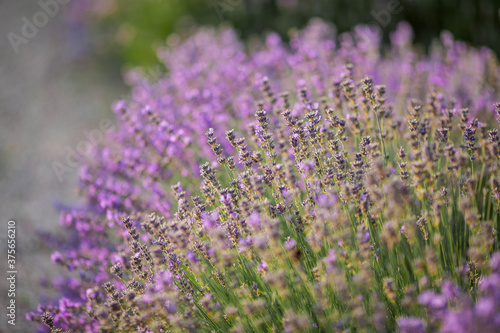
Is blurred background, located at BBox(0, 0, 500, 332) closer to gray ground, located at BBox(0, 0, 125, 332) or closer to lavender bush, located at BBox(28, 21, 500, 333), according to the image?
gray ground, located at BBox(0, 0, 125, 332)

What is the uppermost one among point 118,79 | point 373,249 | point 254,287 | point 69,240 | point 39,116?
point 373,249

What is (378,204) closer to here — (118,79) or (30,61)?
(118,79)

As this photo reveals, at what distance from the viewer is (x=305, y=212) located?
1.95m

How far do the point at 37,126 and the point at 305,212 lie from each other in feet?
22.8

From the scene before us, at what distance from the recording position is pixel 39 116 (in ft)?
25.7

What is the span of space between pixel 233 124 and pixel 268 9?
12.8 feet

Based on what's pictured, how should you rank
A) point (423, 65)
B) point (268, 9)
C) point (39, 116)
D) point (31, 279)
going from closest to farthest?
point (31, 279) < point (423, 65) < point (268, 9) < point (39, 116)

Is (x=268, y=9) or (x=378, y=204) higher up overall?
(x=378, y=204)

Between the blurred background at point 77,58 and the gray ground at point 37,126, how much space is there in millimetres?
19

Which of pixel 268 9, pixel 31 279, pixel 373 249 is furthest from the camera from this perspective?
pixel 268 9

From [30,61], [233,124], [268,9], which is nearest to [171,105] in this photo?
[233,124]

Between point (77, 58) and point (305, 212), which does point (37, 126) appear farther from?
point (305, 212)

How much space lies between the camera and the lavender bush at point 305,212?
1.56 m

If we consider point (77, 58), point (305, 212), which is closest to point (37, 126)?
point (77, 58)
